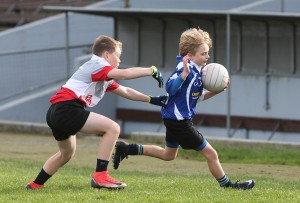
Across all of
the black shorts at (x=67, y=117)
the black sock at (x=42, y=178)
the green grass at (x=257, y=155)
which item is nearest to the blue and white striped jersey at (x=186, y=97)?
the black shorts at (x=67, y=117)

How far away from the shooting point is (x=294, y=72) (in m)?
21.7

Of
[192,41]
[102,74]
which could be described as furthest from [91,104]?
[192,41]

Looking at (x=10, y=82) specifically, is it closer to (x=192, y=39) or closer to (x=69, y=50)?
(x=69, y=50)

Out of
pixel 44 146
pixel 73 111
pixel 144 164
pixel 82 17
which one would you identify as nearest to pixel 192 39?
pixel 73 111

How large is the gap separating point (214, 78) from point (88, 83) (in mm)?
1320

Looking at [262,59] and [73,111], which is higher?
[73,111]

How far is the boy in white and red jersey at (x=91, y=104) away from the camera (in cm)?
1077

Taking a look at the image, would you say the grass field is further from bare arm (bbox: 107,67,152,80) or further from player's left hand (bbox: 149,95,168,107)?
bare arm (bbox: 107,67,152,80)

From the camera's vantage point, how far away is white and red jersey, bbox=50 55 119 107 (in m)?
10.9

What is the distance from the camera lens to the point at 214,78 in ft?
36.5

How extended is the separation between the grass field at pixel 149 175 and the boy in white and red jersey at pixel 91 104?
387 millimetres

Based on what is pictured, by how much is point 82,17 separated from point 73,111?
14.9 meters

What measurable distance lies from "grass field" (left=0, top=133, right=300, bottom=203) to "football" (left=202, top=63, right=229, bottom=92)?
108 cm

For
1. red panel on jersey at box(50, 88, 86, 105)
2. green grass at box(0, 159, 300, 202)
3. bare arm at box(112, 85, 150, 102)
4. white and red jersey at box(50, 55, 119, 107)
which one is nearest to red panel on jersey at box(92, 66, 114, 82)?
white and red jersey at box(50, 55, 119, 107)
